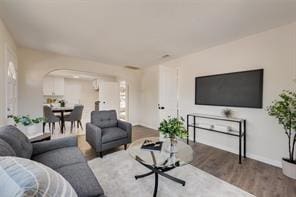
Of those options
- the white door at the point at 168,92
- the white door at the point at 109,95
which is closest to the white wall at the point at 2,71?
the white door at the point at 168,92

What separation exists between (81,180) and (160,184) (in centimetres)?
116

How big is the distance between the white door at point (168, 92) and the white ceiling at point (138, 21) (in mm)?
802

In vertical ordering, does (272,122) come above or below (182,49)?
below

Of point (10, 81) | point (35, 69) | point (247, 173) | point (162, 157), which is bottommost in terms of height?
point (247, 173)

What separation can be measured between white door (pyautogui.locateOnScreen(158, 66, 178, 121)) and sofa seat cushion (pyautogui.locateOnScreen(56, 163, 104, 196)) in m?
2.68

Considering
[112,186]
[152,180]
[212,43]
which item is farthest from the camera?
[212,43]

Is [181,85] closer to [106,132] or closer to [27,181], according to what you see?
[106,132]

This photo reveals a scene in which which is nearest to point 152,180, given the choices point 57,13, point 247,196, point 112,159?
point 112,159

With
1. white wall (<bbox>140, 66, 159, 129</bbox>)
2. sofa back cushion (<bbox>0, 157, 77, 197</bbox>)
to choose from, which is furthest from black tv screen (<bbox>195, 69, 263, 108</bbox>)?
sofa back cushion (<bbox>0, 157, 77, 197</bbox>)

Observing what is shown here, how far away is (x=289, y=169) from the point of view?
7.52 feet

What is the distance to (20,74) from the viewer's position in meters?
3.77

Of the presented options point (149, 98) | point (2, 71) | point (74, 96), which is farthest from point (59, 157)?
point (74, 96)

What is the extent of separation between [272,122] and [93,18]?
3.58 meters

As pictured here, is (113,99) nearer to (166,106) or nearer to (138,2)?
(166,106)
